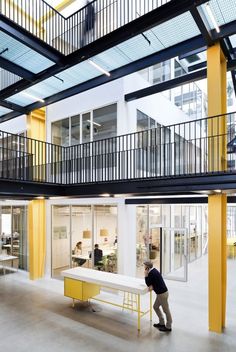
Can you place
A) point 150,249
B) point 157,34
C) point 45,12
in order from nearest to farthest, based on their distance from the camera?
1. point 157,34
2. point 45,12
3. point 150,249

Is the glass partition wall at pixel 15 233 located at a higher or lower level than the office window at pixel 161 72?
lower

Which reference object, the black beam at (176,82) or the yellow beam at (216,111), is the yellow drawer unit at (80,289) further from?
the black beam at (176,82)

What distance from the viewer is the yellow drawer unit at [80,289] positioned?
7.24 m

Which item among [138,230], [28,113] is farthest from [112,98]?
[138,230]

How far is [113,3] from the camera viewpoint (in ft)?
23.0

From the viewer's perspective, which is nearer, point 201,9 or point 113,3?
point 201,9

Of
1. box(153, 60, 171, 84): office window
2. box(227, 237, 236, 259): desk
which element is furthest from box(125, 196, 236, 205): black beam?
box(227, 237, 236, 259): desk

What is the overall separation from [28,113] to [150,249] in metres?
7.05

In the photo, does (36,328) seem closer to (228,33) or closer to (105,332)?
(105,332)

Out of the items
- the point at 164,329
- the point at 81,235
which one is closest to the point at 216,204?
the point at 164,329

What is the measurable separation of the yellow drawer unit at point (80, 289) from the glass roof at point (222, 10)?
7020 mm

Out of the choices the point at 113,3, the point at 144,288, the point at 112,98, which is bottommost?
the point at 144,288

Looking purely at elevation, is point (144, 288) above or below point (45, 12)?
below

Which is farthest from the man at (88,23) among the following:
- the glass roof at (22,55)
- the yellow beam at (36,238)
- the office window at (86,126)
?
the yellow beam at (36,238)
